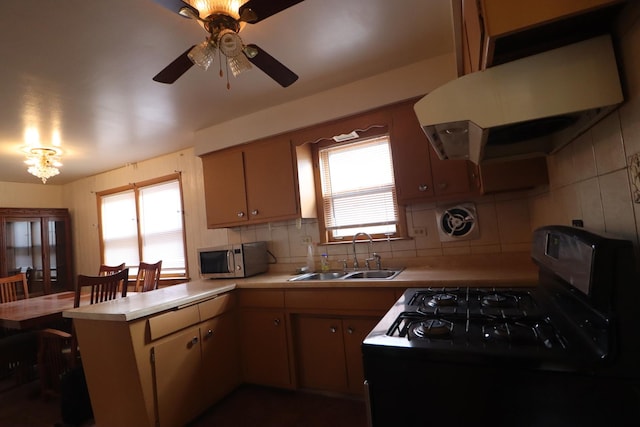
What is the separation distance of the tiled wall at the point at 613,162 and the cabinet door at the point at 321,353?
4.97 ft

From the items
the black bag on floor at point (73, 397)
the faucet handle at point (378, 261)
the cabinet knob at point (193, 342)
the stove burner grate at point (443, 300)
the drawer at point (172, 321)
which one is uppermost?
the faucet handle at point (378, 261)

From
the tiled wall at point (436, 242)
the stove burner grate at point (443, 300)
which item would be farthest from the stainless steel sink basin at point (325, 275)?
the stove burner grate at point (443, 300)

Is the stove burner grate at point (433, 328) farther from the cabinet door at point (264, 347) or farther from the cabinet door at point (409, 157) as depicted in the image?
the cabinet door at point (264, 347)

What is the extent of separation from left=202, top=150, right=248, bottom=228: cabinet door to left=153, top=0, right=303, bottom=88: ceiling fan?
1.38m

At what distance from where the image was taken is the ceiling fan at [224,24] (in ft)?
4.04

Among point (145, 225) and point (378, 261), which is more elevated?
point (145, 225)

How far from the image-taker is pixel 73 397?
214cm

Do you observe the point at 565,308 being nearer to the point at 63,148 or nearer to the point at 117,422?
the point at 117,422

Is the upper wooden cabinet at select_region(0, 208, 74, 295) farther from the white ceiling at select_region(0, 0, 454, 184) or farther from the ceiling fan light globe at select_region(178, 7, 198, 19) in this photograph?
the ceiling fan light globe at select_region(178, 7, 198, 19)

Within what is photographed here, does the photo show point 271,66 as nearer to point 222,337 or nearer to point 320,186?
point 320,186

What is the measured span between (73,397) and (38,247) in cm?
326

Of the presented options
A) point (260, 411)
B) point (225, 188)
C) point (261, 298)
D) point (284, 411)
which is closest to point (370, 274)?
point (261, 298)

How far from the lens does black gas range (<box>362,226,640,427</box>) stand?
2.15ft

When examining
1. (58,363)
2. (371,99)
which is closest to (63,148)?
(58,363)
